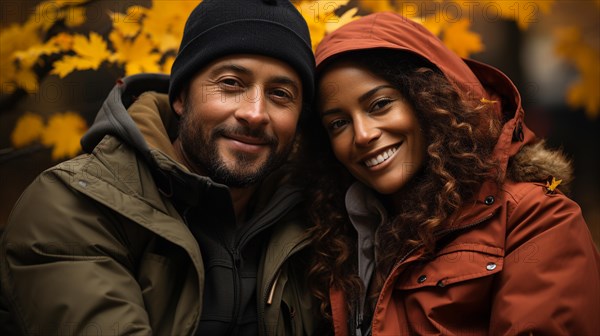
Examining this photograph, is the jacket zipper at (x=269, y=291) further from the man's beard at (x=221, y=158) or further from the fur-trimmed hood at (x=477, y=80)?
the fur-trimmed hood at (x=477, y=80)

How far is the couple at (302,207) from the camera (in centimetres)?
208

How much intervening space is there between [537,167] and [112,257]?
1.76m

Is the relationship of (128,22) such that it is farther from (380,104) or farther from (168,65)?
(380,104)

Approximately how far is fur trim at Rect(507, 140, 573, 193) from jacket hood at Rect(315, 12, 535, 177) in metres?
0.05

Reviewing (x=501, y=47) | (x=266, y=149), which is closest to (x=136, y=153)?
(x=266, y=149)

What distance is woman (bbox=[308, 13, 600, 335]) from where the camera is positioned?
6.86ft

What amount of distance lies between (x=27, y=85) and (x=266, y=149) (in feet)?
4.58

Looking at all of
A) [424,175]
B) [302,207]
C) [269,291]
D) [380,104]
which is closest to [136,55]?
[302,207]

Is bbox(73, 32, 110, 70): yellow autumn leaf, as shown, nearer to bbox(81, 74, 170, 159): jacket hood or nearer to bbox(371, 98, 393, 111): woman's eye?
bbox(81, 74, 170, 159): jacket hood

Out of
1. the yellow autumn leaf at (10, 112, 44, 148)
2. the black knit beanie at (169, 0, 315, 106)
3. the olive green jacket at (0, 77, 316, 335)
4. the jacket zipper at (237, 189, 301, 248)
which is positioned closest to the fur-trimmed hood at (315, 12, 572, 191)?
the black knit beanie at (169, 0, 315, 106)

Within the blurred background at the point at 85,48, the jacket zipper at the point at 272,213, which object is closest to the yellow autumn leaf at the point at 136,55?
the blurred background at the point at 85,48

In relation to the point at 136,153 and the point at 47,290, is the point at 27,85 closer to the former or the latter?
the point at 136,153

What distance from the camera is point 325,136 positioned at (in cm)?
306

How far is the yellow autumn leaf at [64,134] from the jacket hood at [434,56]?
4.99 ft
